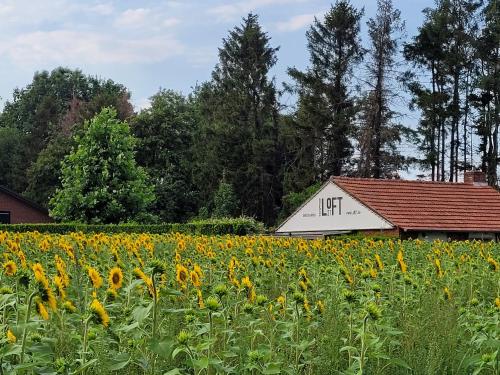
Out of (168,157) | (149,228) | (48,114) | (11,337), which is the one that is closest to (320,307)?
(11,337)

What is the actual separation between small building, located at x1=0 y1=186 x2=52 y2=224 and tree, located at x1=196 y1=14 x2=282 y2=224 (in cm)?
1089

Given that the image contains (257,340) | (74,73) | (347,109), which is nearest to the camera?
(257,340)

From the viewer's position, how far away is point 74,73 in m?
68.9

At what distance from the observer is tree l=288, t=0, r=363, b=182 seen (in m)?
44.4

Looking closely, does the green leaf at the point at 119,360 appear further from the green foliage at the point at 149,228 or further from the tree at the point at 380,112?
the tree at the point at 380,112

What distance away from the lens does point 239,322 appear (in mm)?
4852

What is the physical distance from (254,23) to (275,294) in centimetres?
4728

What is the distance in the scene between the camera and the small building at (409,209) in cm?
3050

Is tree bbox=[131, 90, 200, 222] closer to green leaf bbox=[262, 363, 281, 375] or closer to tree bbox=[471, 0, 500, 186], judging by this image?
tree bbox=[471, 0, 500, 186]

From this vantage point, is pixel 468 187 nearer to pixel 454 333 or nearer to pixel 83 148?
pixel 83 148

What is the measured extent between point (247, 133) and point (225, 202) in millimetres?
4798

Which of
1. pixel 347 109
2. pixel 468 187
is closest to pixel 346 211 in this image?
pixel 468 187

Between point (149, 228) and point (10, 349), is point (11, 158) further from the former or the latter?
point (10, 349)

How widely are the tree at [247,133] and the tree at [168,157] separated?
122 cm
